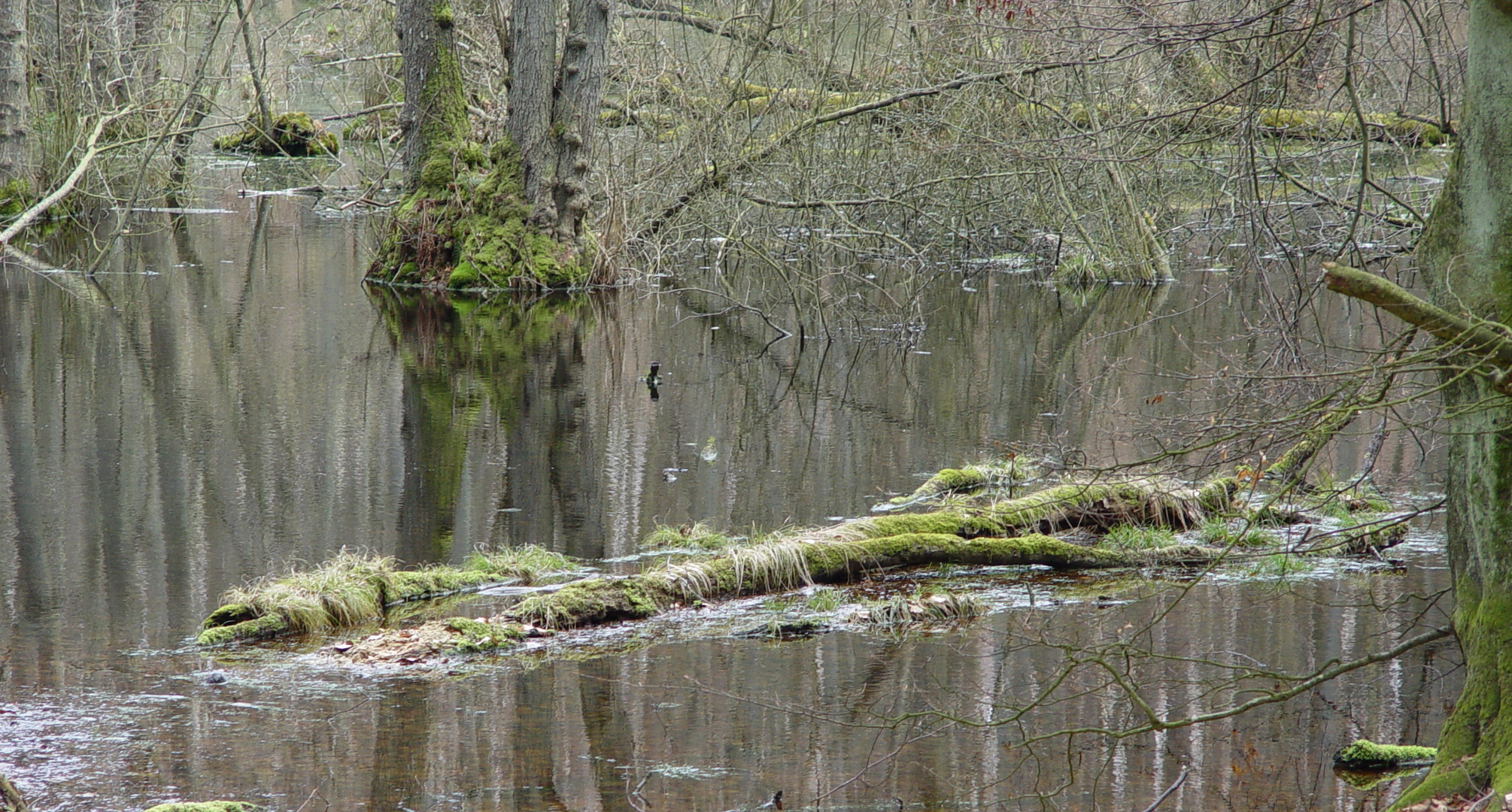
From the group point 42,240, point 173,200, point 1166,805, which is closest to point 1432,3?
point 1166,805

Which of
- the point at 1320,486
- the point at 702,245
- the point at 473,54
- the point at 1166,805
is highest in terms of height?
the point at 473,54

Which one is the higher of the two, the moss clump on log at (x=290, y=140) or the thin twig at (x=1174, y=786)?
the moss clump on log at (x=290, y=140)

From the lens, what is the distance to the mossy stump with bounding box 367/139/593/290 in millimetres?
22484

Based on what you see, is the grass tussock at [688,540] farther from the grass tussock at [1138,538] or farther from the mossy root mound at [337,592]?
the grass tussock at [1138,538]

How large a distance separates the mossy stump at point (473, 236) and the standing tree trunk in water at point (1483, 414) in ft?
60.4

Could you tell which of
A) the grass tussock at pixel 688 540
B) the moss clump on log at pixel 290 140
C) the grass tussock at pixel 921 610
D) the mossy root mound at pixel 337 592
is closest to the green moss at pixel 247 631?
the mossy root mound at pixel 337 592

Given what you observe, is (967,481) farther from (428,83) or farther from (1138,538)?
(428,83)

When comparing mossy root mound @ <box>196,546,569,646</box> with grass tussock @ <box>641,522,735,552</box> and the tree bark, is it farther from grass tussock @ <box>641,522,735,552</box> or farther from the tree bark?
the tree bark

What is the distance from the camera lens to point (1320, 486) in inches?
376

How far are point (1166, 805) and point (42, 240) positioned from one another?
82.6 ft

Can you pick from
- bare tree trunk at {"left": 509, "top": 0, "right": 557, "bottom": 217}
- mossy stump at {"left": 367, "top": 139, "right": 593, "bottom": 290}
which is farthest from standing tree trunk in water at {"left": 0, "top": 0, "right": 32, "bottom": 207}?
bare tree trunk at {"left": 509, "top": 0, "right": 557, "bottom": 217}

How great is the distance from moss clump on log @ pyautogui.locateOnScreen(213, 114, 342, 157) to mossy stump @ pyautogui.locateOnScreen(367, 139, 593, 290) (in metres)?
16.8

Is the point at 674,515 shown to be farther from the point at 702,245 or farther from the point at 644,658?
the point at 702,245

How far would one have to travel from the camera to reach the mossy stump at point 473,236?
22484mm
